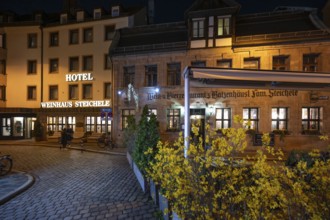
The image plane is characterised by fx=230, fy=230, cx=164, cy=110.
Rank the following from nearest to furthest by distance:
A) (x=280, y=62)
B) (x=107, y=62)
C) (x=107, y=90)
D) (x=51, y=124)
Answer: (x=280, y=62)
(x=107, y=90)
(x=107, y=62)
(x=51, y=124)

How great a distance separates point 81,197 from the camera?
22.2ft

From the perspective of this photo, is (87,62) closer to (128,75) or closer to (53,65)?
(53,65)

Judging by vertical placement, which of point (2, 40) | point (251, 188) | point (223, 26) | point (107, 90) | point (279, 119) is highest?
point (2, 40)

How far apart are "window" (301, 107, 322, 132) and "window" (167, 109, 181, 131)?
27.2 ft

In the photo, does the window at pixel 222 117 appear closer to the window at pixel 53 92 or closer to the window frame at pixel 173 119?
the window frame at pixel 173 119

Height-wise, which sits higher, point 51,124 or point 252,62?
point 252,62

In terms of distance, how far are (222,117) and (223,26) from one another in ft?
21.0

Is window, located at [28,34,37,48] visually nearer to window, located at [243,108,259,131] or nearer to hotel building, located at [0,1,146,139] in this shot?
hotel building, located at [0,1,146,139]

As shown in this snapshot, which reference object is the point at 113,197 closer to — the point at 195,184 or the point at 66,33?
the point at 195,184

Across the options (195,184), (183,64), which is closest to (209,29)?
(183,64)

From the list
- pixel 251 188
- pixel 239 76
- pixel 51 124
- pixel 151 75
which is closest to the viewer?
pixel 251 188

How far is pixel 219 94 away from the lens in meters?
16.2

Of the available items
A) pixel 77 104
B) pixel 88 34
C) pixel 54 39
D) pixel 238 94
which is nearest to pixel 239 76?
pixel 238 94

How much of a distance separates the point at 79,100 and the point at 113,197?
1760 cm
